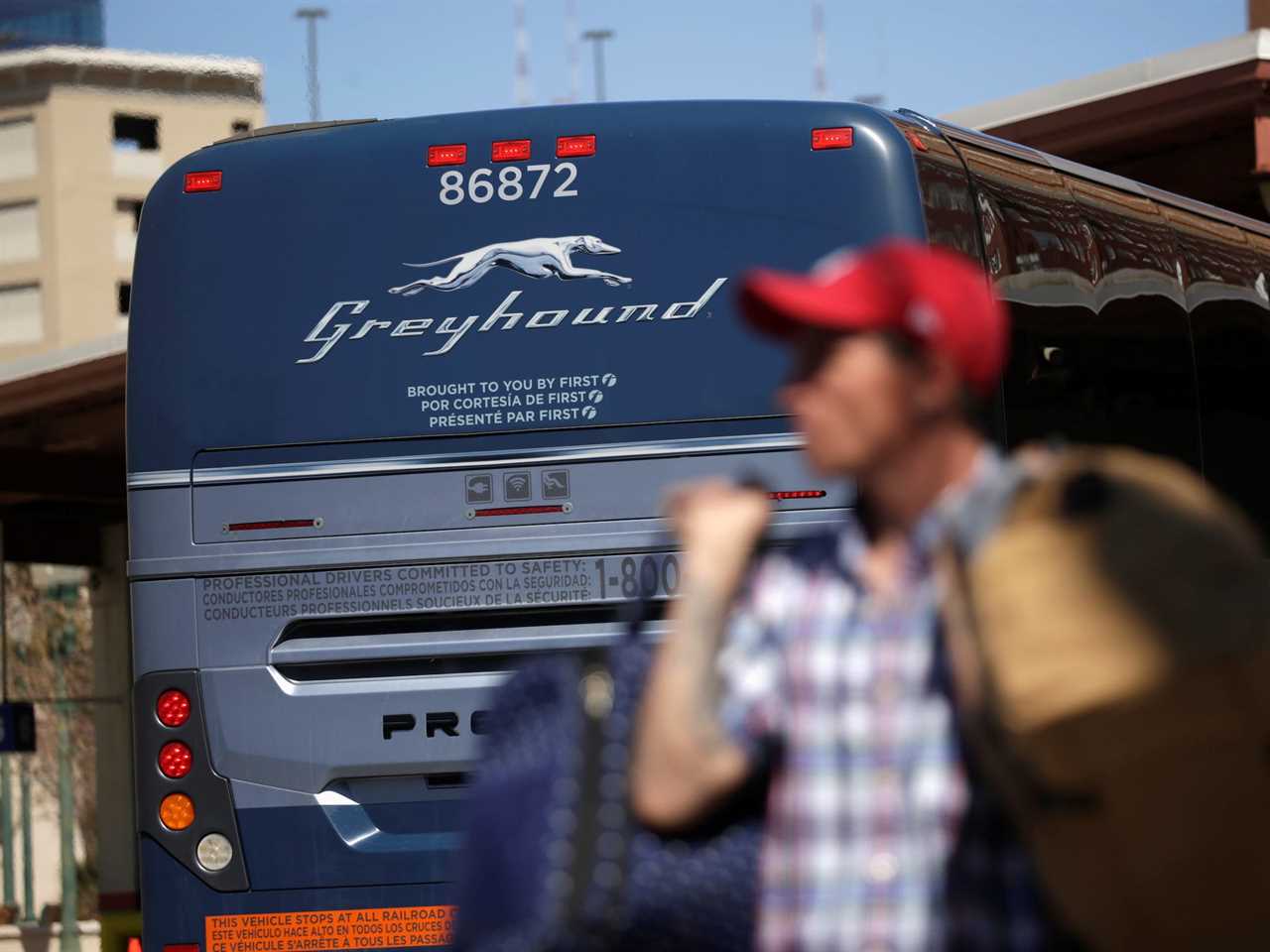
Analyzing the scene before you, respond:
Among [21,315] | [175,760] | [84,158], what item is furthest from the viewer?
[84,158]

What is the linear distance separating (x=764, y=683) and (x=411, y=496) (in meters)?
4.65

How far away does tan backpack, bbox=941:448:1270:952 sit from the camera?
251 centimetres

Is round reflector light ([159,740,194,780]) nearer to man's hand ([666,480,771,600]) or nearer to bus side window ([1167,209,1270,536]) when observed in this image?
bus side window ([1167,209,1270,536])

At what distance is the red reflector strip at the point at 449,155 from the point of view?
25.0ft

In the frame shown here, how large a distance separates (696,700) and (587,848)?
0.91ft

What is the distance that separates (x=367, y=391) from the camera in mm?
7465

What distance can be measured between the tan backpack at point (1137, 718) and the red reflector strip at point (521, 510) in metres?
4.70

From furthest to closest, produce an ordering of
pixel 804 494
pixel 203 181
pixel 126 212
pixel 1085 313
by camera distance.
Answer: pixel 126 212 → pixel 1085 313 → pixel 203 181 → pixel 804 494

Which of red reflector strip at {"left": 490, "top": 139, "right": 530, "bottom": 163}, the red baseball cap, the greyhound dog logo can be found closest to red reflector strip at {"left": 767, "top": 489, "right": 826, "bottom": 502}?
the greyhound dog logo

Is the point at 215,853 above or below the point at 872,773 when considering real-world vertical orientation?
below

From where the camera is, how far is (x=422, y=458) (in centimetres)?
738

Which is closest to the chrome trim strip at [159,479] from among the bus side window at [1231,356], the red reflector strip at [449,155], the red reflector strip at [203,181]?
the red reflector strip at [203,181]

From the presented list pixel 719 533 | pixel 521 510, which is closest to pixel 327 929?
pixel 521 510

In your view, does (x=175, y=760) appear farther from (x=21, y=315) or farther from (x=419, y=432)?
(x=21, y=315)
